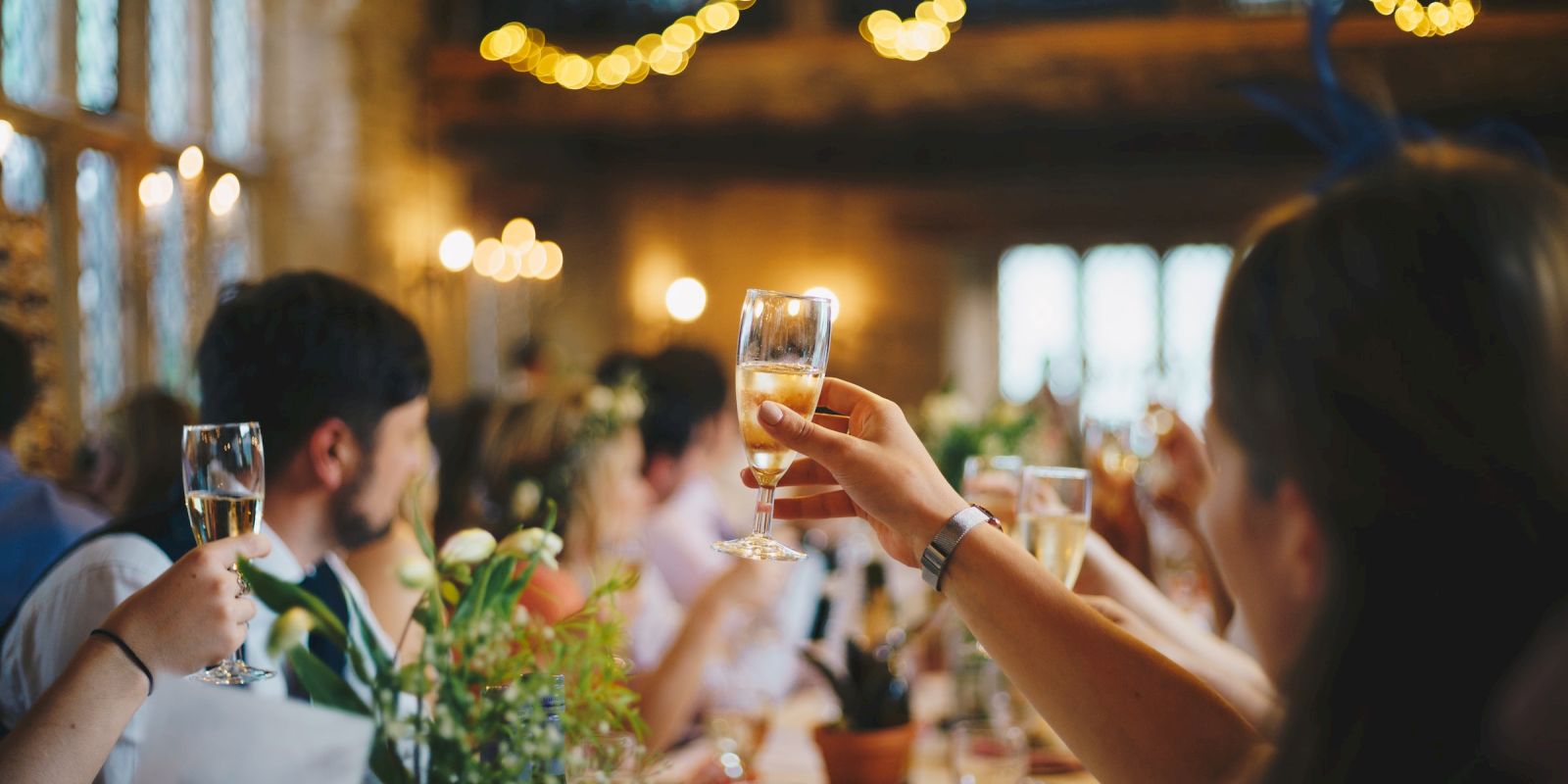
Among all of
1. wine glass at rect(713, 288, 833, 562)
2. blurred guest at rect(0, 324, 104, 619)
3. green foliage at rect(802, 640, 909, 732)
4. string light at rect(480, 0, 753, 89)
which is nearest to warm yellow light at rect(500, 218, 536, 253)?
string light at rect(480, 0, 753, 89)

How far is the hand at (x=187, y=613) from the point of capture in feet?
3.76

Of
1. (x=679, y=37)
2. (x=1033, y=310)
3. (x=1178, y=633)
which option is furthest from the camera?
(x=1033, y=310)

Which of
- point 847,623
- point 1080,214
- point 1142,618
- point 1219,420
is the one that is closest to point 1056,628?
point 1219,420

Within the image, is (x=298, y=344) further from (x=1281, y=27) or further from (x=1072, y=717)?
(x=1281, y=27)

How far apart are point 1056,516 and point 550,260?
8802 mm

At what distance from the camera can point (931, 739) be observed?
2.49 m

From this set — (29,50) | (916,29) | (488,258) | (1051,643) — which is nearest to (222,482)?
(1051,643)

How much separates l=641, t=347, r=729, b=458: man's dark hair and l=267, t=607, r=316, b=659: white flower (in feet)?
11.2

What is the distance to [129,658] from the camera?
3.83 ft

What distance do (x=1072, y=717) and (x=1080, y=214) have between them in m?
9.28

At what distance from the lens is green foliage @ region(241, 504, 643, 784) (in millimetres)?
923

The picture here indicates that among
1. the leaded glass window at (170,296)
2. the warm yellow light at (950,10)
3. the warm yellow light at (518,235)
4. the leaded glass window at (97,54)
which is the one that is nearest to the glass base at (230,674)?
the leaded glass window at (97,54)

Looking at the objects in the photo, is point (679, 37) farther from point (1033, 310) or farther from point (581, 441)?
point (581, 441)

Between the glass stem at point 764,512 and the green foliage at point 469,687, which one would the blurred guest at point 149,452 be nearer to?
the glass stem at point 764,512
